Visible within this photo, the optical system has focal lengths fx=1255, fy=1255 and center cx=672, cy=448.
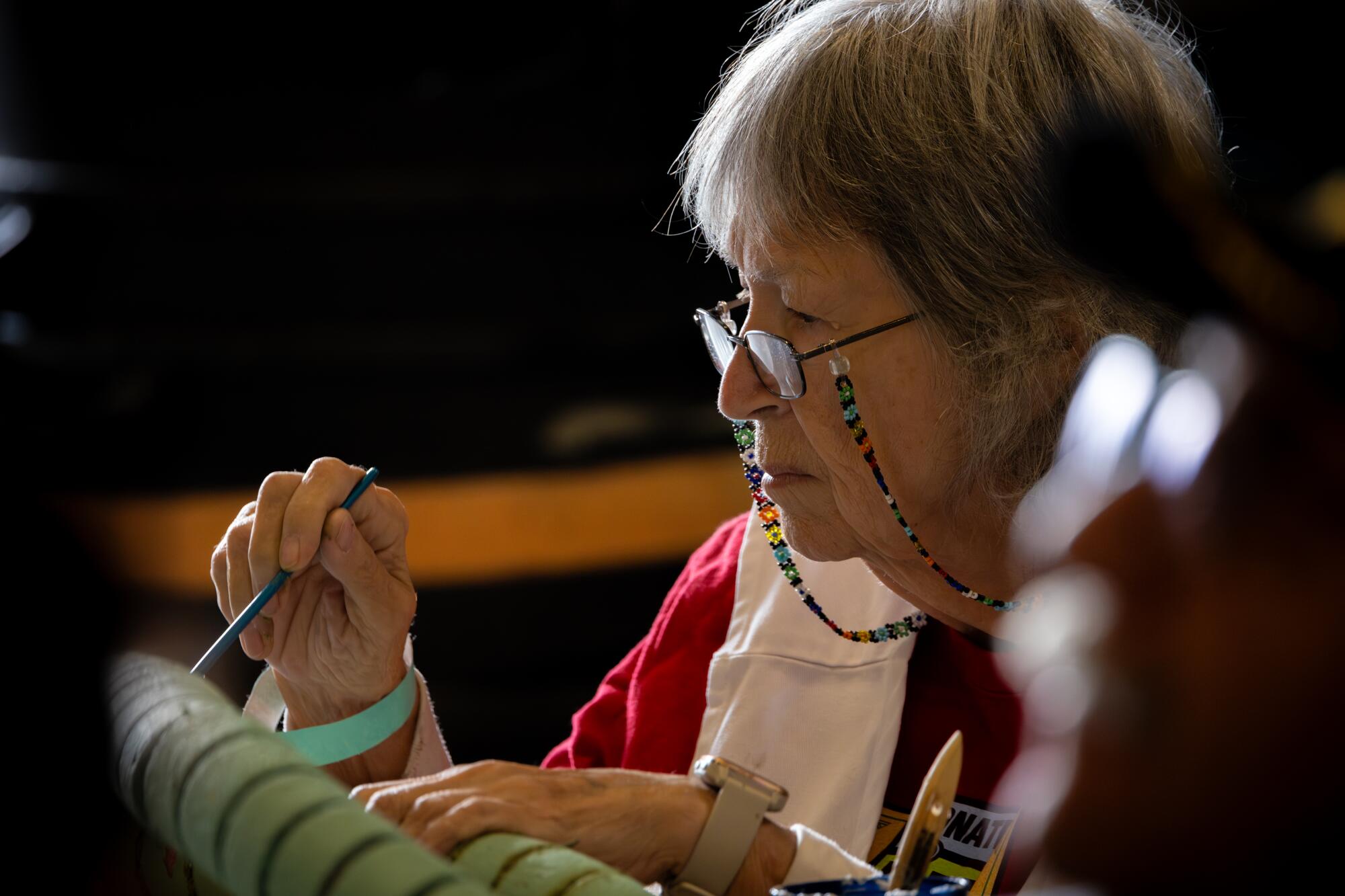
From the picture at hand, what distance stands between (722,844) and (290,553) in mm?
538

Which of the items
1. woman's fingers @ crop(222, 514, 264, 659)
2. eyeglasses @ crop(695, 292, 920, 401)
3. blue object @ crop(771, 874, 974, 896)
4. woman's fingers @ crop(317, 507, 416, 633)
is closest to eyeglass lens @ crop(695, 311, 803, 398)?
eyeglasses @ crop(695, 292, 920, 401)

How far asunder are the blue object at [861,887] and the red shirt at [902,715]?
1.78ft

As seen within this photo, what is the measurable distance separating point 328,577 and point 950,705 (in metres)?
0.70

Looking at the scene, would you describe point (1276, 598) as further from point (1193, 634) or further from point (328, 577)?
point (328, 577)

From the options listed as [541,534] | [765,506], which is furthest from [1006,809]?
[541,534]

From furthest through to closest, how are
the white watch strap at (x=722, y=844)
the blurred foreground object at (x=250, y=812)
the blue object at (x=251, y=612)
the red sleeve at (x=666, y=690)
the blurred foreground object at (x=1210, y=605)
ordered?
the red sleeve at (x=666, y=690) → the blue object at (x=251, y=612) → the white watch strap at (x=722, y=844) → the blurred foreground object at (x=250, y=812) → the blurred foreground object at (x=1210, y=605)

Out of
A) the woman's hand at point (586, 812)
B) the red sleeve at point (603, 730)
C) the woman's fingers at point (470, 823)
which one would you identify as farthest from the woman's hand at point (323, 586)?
the woman's fingers at point (470, 823)

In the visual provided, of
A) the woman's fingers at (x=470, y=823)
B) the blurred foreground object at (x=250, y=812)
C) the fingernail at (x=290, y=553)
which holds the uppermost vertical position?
the fingernail at (x=290, y=553)

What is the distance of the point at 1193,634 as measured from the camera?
39 cm

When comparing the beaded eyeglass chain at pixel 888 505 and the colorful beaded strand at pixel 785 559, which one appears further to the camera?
the colorful beaded strand at pixel 785 559

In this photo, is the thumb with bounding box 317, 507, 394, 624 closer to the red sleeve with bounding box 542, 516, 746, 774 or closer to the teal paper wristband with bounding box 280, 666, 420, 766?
the teal paper wristband with bounding box 280, 666, 420, 766

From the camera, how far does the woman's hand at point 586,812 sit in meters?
0.83

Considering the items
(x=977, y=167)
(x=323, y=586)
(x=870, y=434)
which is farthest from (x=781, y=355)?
(x=323, y=586)

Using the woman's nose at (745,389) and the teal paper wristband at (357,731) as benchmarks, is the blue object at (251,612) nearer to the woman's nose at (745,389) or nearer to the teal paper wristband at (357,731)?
the teal paper wristband at (357,731)
